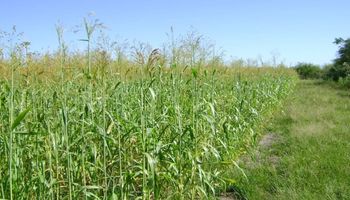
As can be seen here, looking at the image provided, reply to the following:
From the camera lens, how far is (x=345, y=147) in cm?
621

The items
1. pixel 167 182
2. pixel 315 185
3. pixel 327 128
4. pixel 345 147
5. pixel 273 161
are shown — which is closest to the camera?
pixel 167 182

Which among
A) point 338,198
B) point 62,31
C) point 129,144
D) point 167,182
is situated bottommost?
point 338,198

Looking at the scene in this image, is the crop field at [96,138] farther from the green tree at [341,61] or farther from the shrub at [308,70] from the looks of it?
the shrub at [308,70]

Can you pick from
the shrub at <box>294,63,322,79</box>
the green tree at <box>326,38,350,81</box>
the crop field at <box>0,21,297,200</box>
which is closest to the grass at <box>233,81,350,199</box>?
the crop field at <box>0,21,297,200</box>

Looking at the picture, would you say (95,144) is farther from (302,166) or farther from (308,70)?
(308,70)

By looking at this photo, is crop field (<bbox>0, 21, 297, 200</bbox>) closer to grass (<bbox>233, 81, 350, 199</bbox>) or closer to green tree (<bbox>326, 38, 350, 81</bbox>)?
grass (<bbox>233, 81, 350, 199</bbox>)

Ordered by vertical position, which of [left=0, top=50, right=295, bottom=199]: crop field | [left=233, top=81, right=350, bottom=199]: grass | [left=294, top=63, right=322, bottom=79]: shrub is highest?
[left=294, top=63, right=322, bottom=79]: shrub

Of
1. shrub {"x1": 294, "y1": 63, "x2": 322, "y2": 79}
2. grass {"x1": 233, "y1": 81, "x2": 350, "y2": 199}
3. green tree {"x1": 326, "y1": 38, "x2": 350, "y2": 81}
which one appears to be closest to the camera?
grass {"x1": 233, "y1": 81, "x2": 350, "y2": 199}

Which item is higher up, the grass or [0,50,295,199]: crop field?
[0,50,295,199]: crop field

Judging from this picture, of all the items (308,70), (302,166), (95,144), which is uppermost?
(308,70)

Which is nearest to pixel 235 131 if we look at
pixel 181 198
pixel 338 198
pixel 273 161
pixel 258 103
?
pixel 273 161

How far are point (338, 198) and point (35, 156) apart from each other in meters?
2.98

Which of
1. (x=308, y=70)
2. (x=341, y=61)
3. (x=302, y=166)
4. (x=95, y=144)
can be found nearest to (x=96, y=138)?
(x=95, y=144)

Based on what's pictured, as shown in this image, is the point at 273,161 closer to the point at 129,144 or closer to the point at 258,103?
the point at 129,144
